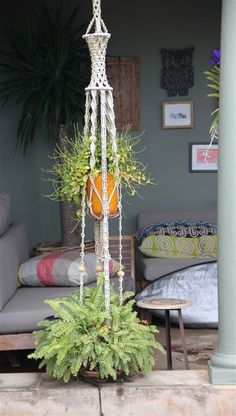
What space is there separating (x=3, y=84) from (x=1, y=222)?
1.94 metres

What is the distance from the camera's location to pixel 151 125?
306 inches

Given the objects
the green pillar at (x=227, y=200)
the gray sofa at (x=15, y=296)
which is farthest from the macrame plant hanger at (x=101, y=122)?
the gray sofa at (x=15, y=296)

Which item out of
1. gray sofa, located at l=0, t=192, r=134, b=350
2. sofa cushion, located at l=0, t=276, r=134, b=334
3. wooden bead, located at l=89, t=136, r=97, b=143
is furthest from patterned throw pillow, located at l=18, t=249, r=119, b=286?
wooden bead, located at l=89, t=136, r=97, b=143

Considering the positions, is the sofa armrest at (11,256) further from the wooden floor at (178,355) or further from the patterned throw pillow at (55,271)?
the wooden floor at (178,355)

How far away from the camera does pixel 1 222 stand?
552 cm

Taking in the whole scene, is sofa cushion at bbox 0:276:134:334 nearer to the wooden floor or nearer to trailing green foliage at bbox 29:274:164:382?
the wooden floor

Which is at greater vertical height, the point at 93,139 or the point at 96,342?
the point at 93,139

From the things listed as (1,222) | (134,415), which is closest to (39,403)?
(134,415)

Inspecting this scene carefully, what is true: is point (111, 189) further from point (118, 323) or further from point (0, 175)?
point (0, 175)

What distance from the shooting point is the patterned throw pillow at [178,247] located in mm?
6930

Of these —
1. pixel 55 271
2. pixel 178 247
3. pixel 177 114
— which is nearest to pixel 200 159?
pixel 177 114

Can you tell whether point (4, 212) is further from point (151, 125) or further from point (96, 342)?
point (151, 125)

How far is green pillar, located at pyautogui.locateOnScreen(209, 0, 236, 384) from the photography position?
168 inches

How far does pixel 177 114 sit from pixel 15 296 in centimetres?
289
